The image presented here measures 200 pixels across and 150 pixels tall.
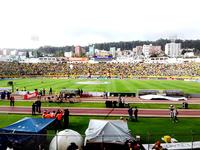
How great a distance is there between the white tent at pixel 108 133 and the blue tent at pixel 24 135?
8.66 feet

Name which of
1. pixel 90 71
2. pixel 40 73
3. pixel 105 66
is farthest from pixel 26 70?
pixel 105 66

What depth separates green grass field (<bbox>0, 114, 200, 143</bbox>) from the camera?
21938 mm

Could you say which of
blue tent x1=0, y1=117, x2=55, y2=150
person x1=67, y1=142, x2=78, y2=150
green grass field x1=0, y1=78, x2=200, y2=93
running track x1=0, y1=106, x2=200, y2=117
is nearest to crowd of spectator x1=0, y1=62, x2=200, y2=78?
green grass field x1=0, y1=78, x2=200, y2=93

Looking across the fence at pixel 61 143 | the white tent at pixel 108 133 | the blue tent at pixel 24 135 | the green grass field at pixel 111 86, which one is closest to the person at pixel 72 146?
the fence at pixel 61 143

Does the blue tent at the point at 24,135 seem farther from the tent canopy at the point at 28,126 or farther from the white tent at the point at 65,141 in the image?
the white tent at the point at 65,141

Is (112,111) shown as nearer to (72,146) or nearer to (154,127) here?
(154,127)

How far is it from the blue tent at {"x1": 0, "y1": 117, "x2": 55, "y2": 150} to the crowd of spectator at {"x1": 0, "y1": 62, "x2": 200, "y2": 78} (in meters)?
75.0

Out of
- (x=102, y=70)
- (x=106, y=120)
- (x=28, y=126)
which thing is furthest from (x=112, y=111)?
(x=102, y=70)

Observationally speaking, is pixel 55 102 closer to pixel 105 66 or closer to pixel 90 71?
→ pixel 90 71

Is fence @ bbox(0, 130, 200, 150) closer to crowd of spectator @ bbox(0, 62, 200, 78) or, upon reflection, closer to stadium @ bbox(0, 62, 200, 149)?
stadium @ bbox(0, 62, 200, 149)

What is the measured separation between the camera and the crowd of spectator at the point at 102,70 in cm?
9669

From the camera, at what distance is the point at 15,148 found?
16641 millimetres

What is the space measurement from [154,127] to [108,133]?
7934 millimetres

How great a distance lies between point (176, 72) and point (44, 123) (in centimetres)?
8153
